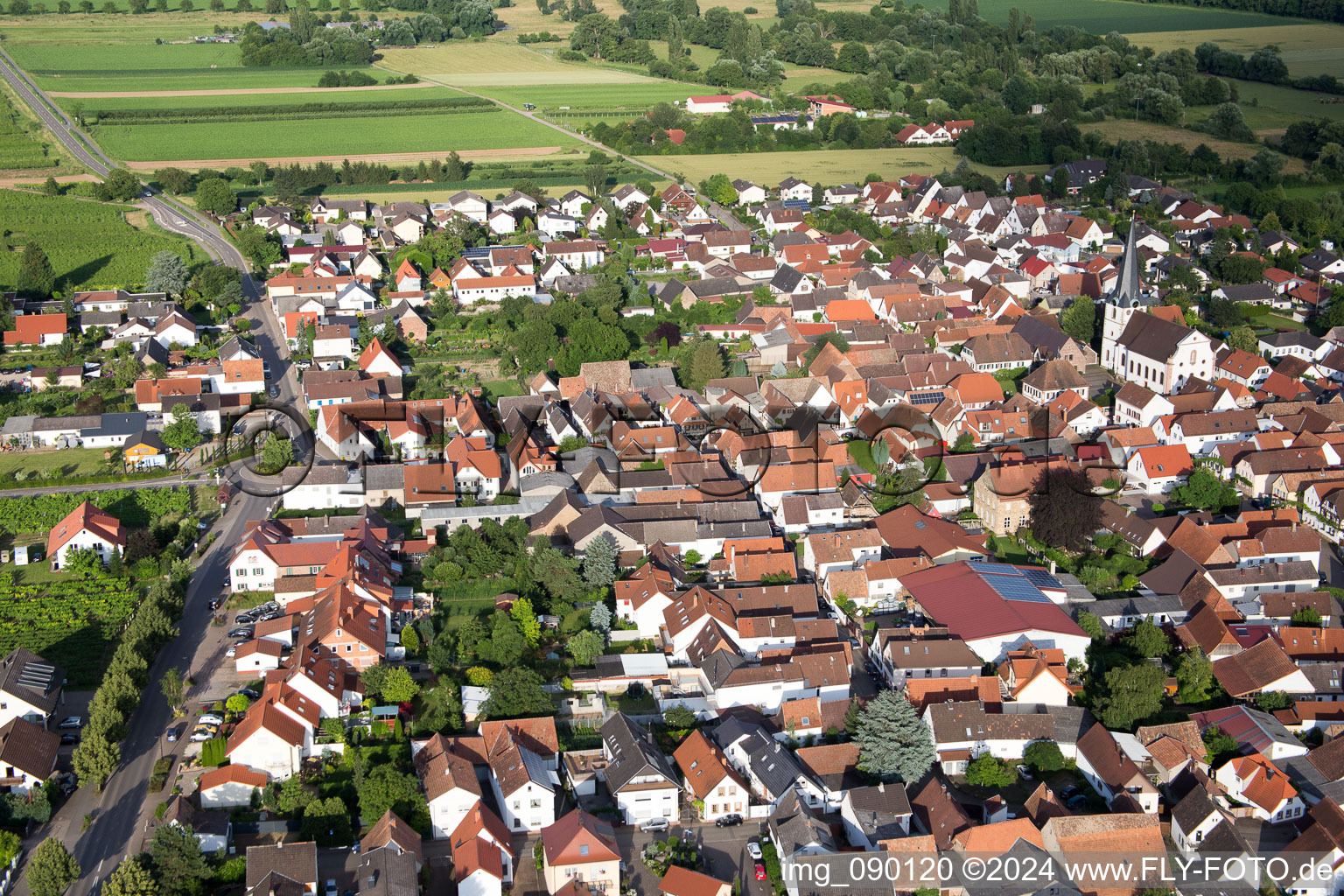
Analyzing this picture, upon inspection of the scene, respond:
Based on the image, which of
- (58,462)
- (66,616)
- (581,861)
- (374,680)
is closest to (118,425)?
(58,462)

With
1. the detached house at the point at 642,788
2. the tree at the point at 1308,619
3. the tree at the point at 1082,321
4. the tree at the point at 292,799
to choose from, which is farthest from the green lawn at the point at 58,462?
the tree at the point at 1082,321

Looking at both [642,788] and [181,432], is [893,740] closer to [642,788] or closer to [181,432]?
[642,788]

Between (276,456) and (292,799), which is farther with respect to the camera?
(276,456)

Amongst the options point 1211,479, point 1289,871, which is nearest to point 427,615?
point 1289,871

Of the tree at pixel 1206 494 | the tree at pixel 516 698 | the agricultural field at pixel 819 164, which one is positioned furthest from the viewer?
the agricultural field at pixel 819 164

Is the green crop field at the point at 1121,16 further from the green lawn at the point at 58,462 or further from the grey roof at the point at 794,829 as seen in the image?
the grey roof at the point at 794,829

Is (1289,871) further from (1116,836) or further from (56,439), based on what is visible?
(56,439)
